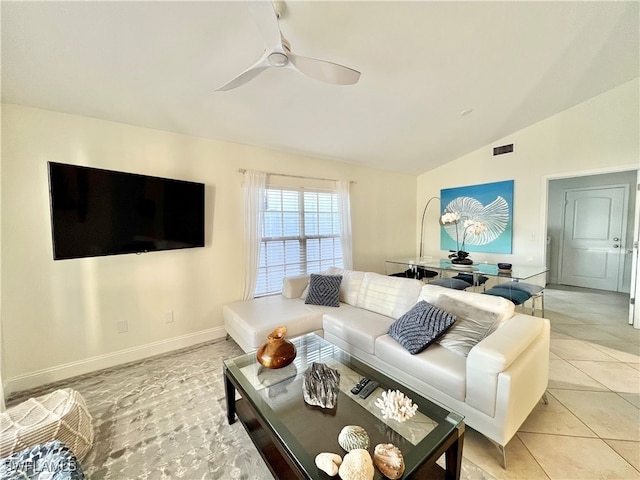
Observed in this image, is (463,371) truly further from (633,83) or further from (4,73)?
(633,83)

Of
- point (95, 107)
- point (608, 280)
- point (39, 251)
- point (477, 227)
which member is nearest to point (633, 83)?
point (477, 227)

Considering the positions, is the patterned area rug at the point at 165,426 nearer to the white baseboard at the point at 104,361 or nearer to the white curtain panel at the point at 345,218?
the white baseboard at the point at 104,361

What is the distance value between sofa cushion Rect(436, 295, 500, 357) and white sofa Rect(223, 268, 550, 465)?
0.01 m

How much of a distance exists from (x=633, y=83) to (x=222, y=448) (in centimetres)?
577

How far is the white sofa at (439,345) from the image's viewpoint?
1.41 meters

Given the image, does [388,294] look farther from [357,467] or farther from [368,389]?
[357,467]

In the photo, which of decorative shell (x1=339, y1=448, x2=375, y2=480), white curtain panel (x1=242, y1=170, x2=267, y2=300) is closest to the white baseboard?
white curtain panel (x1=242, y1=170, x2=267, y2=300)

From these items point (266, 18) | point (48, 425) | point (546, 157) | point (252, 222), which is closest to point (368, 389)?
point (48, 425)

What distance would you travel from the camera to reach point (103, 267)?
7.98 ft

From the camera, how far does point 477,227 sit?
3418mm

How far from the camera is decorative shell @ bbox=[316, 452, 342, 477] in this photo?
95 centimetres

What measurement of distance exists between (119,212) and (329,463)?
255 cm

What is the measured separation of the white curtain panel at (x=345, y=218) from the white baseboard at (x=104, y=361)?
2134 millimetres

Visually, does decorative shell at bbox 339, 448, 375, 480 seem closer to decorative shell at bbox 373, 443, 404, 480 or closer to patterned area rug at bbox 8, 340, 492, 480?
decorative shell at bbox 373, 443, 404, 480
